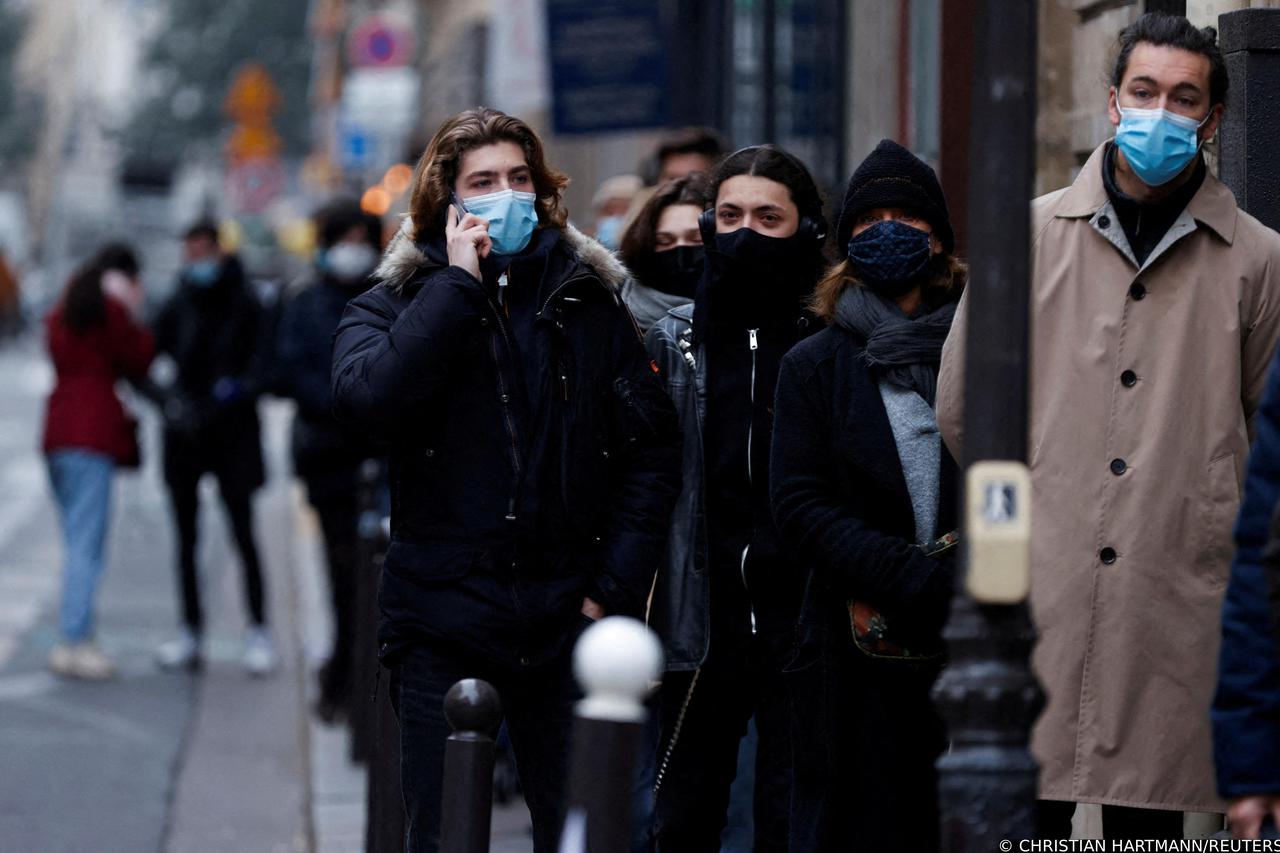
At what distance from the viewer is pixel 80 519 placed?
10820mm

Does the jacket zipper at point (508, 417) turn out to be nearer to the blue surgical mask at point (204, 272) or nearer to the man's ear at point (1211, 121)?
the man's ear at point (1211, 121)

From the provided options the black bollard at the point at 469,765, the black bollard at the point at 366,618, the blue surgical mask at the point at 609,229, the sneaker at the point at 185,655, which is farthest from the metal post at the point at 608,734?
the sneaker at the point at 185,655

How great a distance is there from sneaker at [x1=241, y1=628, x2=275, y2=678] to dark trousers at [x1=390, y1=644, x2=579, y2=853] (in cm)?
644

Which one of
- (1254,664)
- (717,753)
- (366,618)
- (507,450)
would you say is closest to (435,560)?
(507,450)

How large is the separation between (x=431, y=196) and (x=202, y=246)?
630 cm

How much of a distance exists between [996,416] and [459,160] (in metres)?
1.86

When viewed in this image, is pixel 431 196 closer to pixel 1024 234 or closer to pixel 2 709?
pixel 1024 234

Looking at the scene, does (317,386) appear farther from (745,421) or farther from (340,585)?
(745,421)

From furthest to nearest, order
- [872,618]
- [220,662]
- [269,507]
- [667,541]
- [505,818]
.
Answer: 1. [269,507]
2. [220,662]
3. [505,818]
4. [667,541]
5. [872,618]

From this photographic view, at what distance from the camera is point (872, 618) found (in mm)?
4551

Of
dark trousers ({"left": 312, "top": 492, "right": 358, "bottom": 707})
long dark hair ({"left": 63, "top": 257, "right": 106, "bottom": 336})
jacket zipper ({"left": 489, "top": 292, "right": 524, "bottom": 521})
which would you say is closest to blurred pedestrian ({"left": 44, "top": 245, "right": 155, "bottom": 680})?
long dark hair ({"left": 63, "top": 257, "right": 106, "bottom": 336})

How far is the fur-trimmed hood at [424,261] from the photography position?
4.85m

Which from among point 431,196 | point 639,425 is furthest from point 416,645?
point 431,196

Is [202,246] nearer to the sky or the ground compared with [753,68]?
nearer to the ground
